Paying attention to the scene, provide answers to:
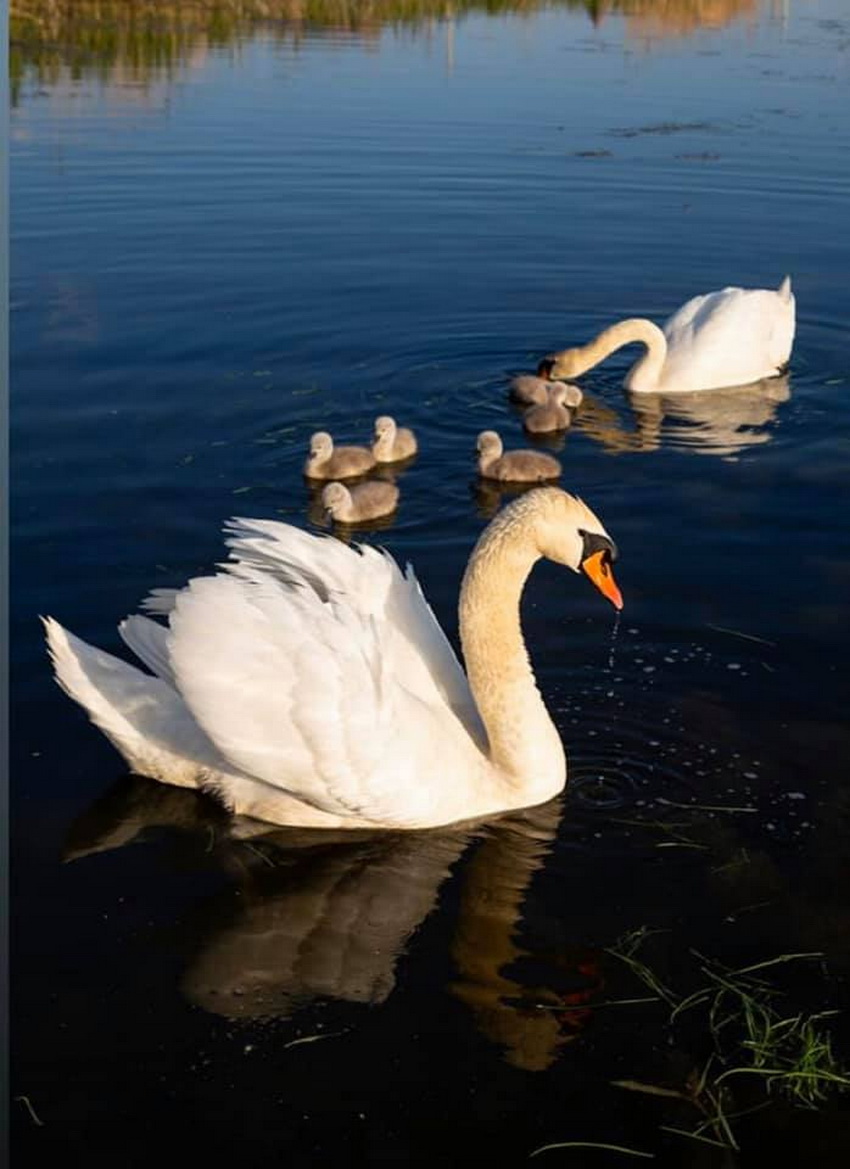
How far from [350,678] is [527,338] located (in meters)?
8.05

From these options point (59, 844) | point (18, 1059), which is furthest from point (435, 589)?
point (18, 1059)

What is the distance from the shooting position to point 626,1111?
5535 millimetres

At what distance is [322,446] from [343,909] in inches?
194

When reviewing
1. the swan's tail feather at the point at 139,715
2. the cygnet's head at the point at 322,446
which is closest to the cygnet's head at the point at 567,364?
the cygnet's head at the point at 322,446

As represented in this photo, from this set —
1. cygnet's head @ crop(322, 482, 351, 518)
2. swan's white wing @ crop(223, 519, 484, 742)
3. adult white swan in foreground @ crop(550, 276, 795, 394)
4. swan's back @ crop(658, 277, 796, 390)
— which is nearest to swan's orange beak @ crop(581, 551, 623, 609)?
swan's white wing @ crop(223, 519, 484, 742)

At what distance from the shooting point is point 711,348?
13484 mm

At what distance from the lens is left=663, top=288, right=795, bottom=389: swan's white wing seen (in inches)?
528

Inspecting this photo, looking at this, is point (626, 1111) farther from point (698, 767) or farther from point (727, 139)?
point (727, 139)

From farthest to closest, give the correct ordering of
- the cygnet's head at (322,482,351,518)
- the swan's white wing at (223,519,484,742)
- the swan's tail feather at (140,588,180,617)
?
the cygnet's head at (322,482,351,518), the swan's tail feather at (140,588,180,617), the swan's white wing at (223,519,484,742)

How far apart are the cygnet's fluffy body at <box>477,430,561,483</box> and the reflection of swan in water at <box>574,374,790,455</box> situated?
820 millimetres

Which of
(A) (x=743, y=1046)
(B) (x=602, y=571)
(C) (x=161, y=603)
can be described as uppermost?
(B) (x=602, y=571)

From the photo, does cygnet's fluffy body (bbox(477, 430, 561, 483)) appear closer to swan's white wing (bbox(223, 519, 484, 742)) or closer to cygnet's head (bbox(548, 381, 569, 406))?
cygnet's head (bbox(548, 381, 569, 406))

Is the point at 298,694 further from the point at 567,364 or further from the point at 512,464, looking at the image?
the point at 567,364

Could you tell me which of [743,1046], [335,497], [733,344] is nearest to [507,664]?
[743,1046]
